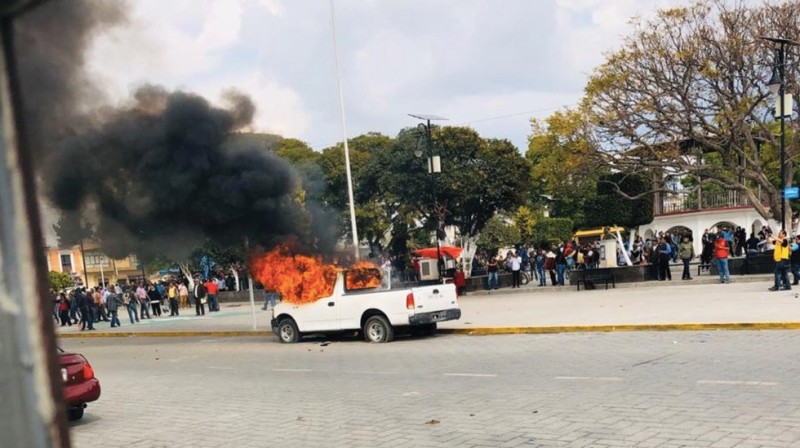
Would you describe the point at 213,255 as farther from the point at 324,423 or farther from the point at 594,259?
the point at 324,423

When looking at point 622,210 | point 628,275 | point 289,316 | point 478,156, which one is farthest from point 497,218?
point 289,316

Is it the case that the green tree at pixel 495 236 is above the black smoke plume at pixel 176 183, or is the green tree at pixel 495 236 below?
below

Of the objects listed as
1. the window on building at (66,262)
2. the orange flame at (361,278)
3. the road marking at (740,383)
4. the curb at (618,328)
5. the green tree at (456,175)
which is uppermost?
the green tree at (456,175)

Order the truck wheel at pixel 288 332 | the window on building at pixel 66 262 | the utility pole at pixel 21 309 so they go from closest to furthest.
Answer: the utility pole at pixel 21 309 → the truck wheel at pixel 288 332 → the window on building at pixel 66 262

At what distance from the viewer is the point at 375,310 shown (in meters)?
14.6

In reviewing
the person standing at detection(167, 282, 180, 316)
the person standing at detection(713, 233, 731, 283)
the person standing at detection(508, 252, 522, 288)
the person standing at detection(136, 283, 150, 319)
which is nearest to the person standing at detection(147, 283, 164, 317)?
the person standing at detection(136, 283, 150, 319)

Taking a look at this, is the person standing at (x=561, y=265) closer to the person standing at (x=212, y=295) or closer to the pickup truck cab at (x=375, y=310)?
the pickup truck cab at (x=375, y=310)

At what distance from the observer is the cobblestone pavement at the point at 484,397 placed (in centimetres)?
620

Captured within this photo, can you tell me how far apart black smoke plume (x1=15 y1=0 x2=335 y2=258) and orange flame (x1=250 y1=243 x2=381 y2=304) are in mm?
453

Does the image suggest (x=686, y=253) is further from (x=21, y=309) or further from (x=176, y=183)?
(x=21, y=309)

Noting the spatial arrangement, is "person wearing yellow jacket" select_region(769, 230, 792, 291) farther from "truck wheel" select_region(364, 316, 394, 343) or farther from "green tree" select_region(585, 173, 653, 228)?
"green tree" select_region(585, 173, 653, 228)

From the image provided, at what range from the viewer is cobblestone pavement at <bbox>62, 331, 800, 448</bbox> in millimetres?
6195

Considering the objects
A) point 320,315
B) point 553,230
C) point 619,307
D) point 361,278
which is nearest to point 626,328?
point 619,307

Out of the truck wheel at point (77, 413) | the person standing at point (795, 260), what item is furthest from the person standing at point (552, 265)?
the truck wheel at point (77, 413)
